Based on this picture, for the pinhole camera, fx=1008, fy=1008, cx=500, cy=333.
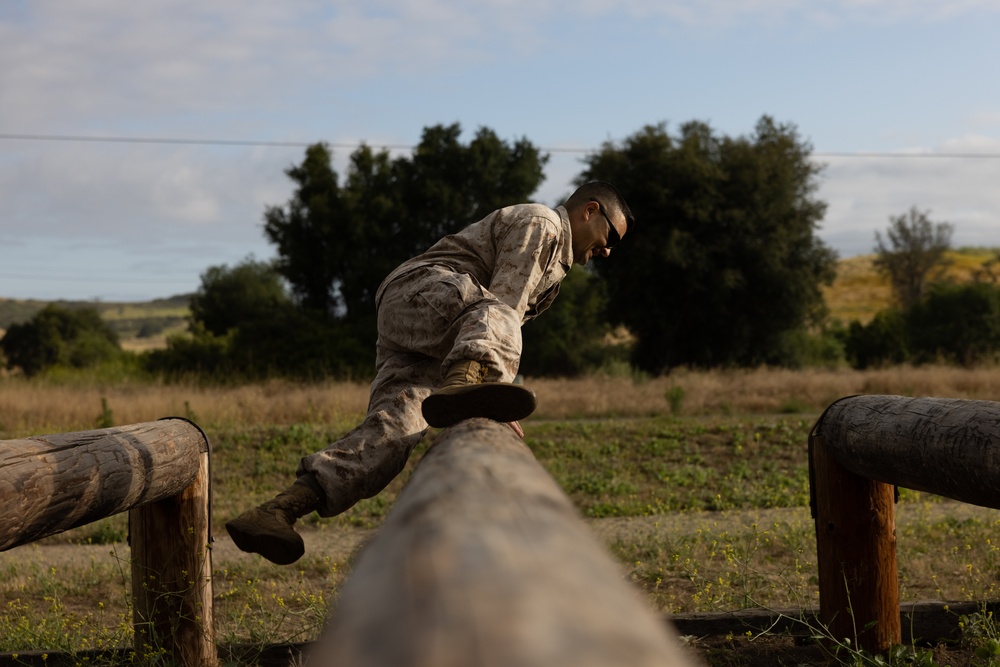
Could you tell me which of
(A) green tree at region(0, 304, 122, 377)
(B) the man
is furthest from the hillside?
(B) the man

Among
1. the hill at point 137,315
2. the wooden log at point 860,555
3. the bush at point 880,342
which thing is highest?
the wooden log at point 860,555

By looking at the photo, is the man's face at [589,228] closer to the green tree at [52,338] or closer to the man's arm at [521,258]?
the man's arm at [521,258]

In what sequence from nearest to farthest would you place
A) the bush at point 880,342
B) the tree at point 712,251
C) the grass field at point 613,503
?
the grass field at point 613,503, the tree at point 712,251, the bush at point 880,342

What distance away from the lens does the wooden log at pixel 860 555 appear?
14.5 ft

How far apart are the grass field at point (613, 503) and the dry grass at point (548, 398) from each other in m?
0.05

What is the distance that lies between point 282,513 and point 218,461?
873 cm

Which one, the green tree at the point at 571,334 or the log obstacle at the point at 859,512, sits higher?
the log obstacle at the point at 859,512

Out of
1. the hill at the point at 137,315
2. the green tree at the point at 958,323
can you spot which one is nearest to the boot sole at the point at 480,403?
the green tree at the point at 958,323

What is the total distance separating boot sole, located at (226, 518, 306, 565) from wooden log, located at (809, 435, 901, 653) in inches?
93.8

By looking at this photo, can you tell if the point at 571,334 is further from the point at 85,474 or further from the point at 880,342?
the point at 85,474

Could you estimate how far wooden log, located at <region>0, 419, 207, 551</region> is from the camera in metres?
3.02

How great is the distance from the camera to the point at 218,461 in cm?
1198

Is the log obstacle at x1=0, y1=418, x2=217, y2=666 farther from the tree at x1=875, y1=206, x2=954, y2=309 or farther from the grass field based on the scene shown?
the tree at x1=875, y1=206, x2=954, y2=309

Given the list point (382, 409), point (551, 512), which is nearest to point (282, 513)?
point (382, 409)
